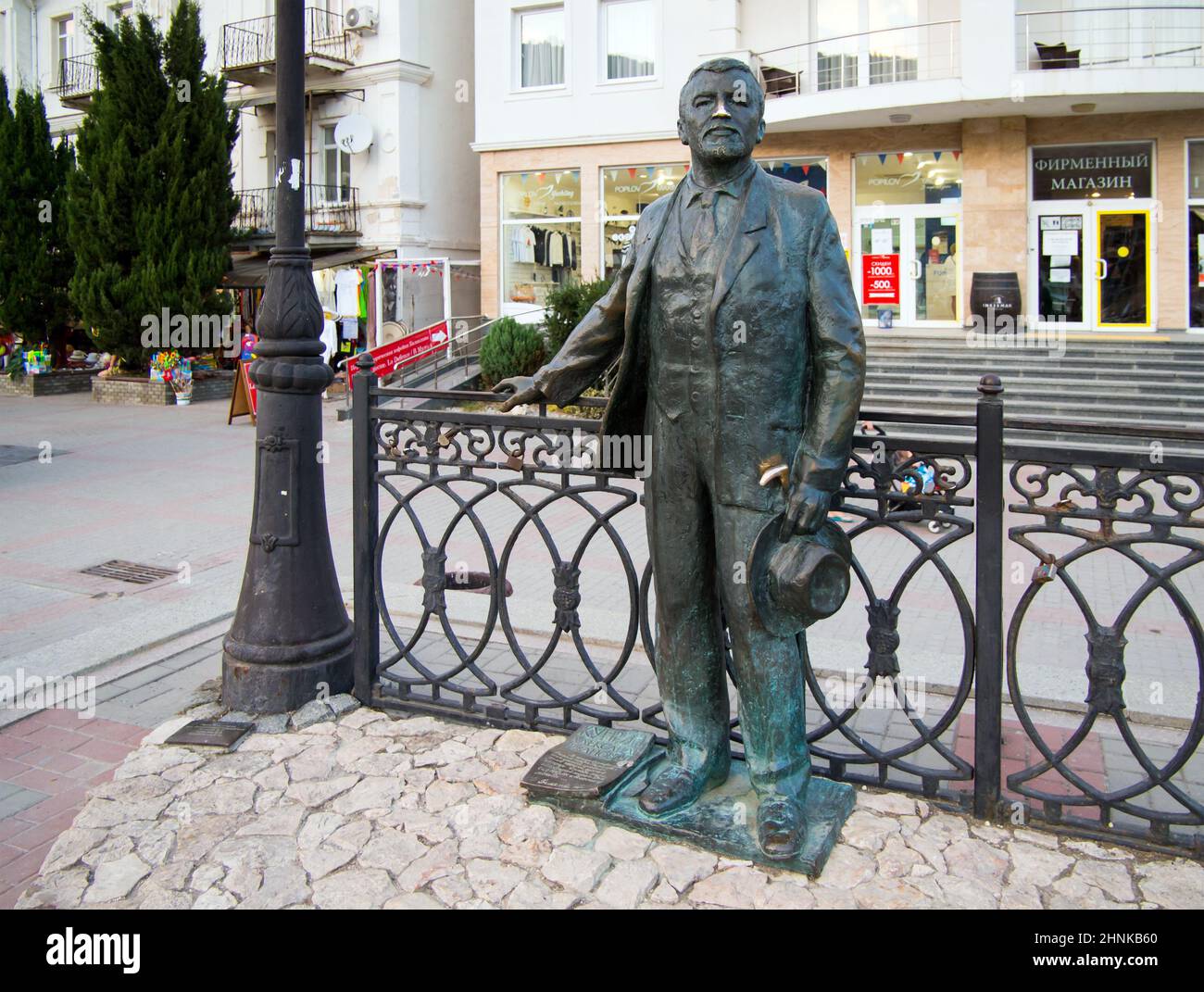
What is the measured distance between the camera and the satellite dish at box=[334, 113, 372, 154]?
23.0 meters

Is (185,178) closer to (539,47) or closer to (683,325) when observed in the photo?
(539,47)

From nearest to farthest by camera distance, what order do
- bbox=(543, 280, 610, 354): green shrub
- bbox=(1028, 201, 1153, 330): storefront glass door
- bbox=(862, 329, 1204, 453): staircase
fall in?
bbox=(862, 329, 1204, 453): staircase, bbox=(543, 280, 610, 354): green shrub, bbox=(1028, 201, 1153, 330): storefront glass door

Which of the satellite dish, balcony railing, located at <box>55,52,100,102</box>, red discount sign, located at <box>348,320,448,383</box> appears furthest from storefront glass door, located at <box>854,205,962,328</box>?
balcony railing, located at <box>55,52,100,102</box>

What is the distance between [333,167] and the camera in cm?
2450

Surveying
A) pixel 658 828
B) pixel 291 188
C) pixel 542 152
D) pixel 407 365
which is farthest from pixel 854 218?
pixel 658 828

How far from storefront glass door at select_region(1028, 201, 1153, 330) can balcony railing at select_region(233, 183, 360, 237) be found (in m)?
14.1

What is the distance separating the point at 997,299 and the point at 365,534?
1618 centimetres

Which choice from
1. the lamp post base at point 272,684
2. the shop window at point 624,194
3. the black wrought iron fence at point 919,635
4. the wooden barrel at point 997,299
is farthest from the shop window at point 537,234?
the lamp post base at point 272,684

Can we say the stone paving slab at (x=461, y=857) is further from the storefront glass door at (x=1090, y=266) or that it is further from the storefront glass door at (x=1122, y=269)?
the storefront glass door at (x=1122, y=269)

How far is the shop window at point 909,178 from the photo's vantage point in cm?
1930


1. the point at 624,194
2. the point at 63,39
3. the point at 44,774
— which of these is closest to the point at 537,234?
the point at 624,194

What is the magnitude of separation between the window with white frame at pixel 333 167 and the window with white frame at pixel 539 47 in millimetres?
4520

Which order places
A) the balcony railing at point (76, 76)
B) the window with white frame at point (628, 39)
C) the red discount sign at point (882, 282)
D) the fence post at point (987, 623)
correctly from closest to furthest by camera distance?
the fence post at point (987, 623) < the red discount sign at point (882, 282) < the window with white frame at point (628, 39) < the balcony railing at point (76, 76)

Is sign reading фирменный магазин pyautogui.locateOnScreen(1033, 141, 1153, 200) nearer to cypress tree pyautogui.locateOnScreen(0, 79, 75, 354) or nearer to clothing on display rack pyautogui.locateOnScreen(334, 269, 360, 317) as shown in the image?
clothing on display rack pyautogui.locateOnScreen(334, 269, 360, 317)
